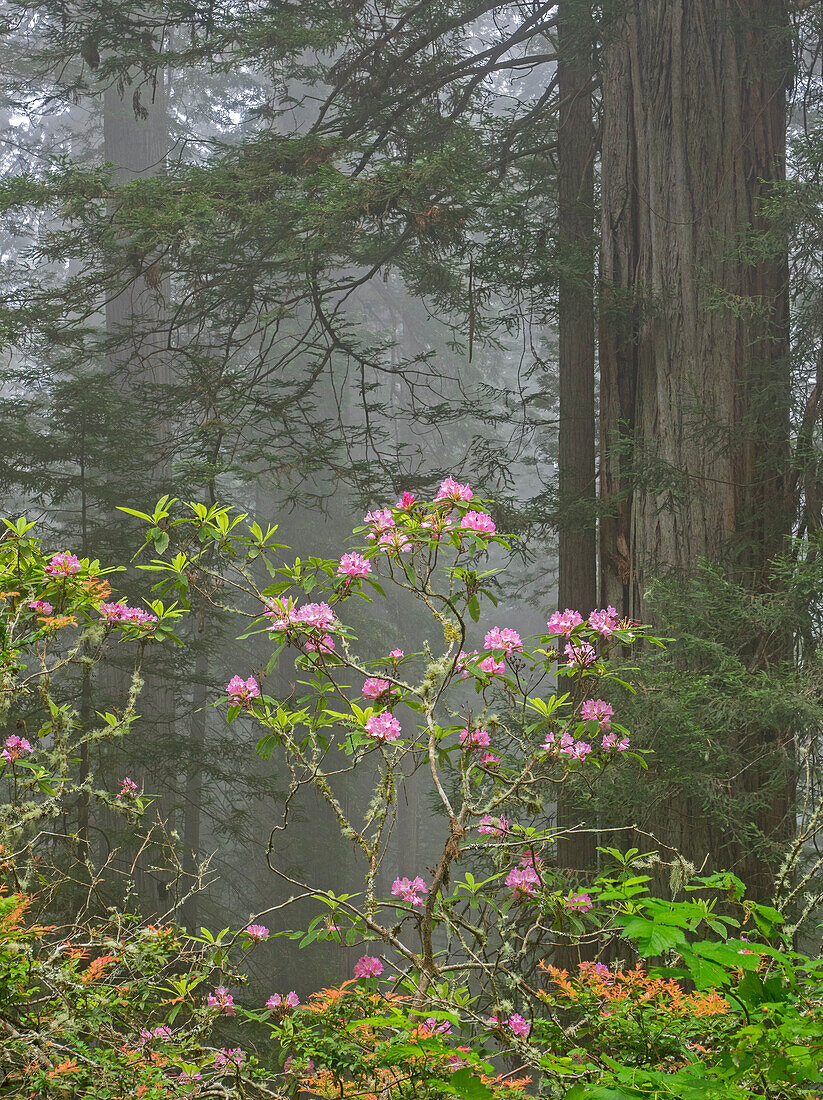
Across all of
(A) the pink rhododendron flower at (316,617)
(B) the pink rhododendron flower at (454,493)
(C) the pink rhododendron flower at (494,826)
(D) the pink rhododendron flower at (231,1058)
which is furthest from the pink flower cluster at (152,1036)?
(B) the pink rhododendron flower at (454,493)

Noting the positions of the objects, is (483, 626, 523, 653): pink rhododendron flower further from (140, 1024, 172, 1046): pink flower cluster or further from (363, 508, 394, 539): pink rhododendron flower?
(140, 1024, 172, 1046): pink flower cluster

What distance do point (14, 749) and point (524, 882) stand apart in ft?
6.14

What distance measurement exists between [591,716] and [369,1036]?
1.19m

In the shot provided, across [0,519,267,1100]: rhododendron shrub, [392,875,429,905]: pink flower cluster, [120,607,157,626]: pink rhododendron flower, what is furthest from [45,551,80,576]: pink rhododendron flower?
[392,875,429,905]: pink flower cluster

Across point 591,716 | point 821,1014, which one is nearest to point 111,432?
point 591,716

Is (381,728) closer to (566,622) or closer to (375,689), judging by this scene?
(375,689)

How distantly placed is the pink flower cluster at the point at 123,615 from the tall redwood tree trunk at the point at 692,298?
7.79 ft

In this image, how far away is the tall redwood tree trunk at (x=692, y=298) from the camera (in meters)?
4.18

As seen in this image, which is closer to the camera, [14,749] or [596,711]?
[596,711]

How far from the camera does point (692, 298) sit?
4.45 meters

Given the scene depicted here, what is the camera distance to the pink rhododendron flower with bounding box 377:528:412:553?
238 cm

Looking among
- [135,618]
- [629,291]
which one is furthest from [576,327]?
[135,618]

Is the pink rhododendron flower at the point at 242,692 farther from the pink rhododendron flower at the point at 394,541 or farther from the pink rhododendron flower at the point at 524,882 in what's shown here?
the pink rhododendron flower at the point at 524,882

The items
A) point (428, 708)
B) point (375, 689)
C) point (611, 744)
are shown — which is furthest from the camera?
point (611, 744)
